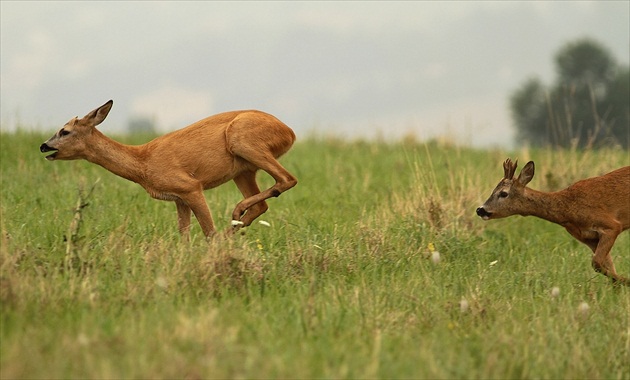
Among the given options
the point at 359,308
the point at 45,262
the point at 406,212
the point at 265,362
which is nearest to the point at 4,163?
the point at 406,212

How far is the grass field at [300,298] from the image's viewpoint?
5.16 metres

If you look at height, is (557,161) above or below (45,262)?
below

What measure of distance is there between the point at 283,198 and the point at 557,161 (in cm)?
461

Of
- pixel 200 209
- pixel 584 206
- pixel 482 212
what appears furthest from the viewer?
pixel 482 212

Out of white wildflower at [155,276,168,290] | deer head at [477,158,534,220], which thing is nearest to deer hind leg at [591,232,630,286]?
deer head at [477,158,534,220]

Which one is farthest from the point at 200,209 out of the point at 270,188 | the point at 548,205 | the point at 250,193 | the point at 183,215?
the point at 548,205

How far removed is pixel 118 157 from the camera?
8500mm

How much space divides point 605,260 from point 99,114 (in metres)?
4.57

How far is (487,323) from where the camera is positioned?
6504mm

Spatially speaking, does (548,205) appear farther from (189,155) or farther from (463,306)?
(189,155)

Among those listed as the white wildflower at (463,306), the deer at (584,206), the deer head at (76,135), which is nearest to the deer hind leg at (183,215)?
the deer head at (76,135)

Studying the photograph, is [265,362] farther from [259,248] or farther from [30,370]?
[259,248]

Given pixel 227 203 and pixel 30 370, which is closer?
pixel 30 370

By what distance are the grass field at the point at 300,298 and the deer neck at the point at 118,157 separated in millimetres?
540
